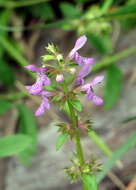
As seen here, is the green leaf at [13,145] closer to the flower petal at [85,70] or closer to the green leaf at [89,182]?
the green leaf at [89,182]

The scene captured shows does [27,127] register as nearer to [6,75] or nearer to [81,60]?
[6,75]

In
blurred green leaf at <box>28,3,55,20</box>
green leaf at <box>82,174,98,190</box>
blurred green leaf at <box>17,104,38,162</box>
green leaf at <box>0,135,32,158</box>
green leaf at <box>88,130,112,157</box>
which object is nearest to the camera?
green leaf at <box>82,174,98,190</box>

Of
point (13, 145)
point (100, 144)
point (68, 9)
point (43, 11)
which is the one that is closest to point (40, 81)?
point (13, 145)

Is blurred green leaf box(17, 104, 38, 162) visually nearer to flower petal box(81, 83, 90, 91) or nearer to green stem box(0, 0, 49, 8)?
green stem box(0, 0, 49, 8)

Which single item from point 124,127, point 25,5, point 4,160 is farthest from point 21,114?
point 25,5

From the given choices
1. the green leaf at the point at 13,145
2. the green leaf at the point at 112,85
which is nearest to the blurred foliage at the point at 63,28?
the green leaf at the point at 112,85

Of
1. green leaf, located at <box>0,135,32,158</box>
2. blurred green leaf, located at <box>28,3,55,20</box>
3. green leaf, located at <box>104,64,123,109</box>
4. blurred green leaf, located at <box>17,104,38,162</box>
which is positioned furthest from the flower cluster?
blurred green leaf, located at <box>28,3,55,20</box>
